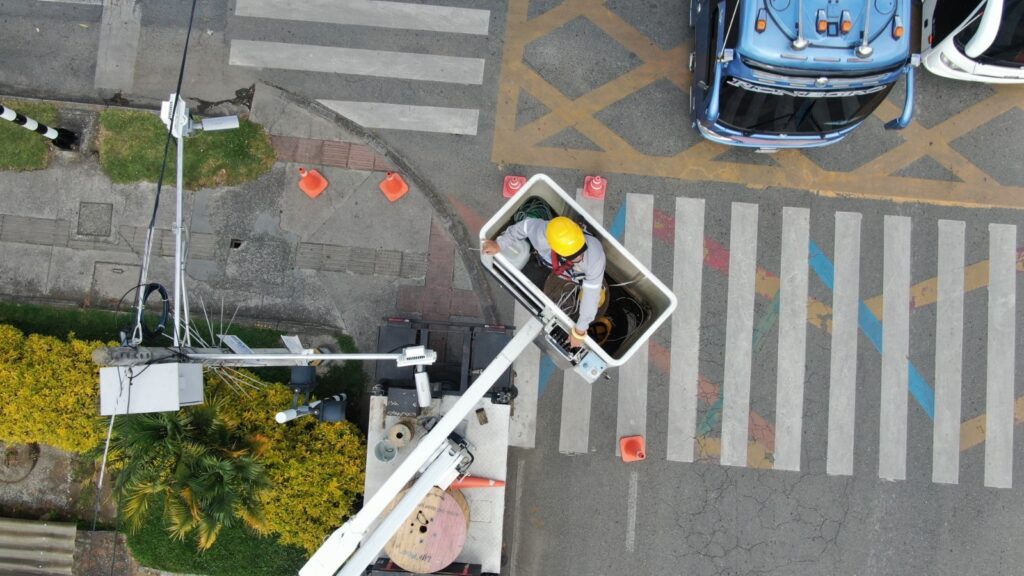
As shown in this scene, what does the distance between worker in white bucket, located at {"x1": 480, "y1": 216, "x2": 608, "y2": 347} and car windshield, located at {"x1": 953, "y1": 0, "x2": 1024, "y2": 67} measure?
22.0ft

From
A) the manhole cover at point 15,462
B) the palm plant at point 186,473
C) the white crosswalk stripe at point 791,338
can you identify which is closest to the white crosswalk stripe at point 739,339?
the white crosswalk stripe at point 791,338

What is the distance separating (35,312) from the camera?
30.4 feet

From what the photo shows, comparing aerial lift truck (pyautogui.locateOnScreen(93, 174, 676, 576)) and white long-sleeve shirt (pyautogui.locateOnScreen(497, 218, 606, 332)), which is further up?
white long-sleeve shirt (pyautogui.locateOnScreen(497, 218, 606, 332))

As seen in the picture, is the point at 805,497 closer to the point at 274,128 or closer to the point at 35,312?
the point at 274,128

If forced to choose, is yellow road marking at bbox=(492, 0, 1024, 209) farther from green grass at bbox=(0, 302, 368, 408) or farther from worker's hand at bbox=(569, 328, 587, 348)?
green grass at bbox=(0, 302, 368, 408)

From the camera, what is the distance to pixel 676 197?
30.6 feet

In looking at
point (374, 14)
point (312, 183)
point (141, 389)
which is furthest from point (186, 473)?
point (374, 14)

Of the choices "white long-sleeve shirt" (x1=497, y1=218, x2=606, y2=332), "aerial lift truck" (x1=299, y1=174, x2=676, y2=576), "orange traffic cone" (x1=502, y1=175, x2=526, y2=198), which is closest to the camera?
"aerial lift truck" (x1=299, y1=174, x2=676, y2=576)

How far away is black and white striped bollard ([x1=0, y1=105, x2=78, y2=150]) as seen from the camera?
830cm

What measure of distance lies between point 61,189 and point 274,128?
11.4 ft

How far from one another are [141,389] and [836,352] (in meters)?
9.24

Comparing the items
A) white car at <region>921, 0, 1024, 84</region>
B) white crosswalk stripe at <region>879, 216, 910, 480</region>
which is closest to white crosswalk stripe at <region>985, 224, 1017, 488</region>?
white crosswalk stripe at <region>879, 216, 910, 480</region>

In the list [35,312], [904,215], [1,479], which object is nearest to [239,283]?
[35,312]

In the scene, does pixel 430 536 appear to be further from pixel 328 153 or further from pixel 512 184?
pixel 328 153
